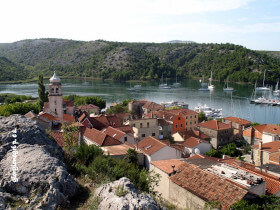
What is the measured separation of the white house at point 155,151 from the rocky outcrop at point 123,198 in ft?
38.3

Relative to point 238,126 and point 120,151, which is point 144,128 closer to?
point 120,151

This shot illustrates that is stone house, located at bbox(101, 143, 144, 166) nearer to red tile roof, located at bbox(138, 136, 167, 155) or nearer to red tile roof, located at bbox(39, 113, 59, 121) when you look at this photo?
red tile roof, located at bbox(138, 136, 167, 155)

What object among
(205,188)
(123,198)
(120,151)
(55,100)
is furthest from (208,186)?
(55,100)

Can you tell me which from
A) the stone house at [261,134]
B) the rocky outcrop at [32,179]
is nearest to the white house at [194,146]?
the stone house at [261,134]

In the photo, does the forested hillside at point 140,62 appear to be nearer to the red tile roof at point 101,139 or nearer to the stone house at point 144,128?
the stone house at point 144,128

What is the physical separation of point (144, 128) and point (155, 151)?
7.83m

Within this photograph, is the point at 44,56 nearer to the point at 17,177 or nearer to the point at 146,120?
the point at 146,120

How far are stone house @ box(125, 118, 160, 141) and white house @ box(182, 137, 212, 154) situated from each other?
2.98 meters

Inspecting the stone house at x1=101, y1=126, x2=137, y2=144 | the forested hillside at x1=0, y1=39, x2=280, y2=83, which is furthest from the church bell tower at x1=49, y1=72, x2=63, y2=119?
the forested hillside at x1=0, y1=39, x2=280, y2=83

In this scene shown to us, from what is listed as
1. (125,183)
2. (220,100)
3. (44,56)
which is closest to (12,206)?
(125,183)

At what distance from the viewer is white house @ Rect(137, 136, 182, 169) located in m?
17.5

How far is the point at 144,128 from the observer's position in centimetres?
2545

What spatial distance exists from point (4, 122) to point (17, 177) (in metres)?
2.78

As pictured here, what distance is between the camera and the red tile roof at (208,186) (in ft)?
26.4
